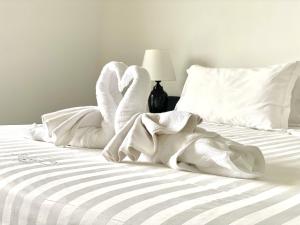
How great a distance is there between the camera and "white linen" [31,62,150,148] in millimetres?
1454

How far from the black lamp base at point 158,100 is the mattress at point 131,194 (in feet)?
6.02

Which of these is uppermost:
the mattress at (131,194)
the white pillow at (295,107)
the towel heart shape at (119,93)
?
the towel heart shape at (119,93)

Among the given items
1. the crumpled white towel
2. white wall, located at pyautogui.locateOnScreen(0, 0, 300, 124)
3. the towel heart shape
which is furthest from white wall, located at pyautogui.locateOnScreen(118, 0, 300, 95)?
the crumpled white towel

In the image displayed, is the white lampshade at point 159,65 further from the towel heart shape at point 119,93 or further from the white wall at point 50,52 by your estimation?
the towel heart shape at point 119,93

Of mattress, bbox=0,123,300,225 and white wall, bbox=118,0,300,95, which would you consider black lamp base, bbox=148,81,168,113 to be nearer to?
white wall, bbox=118,0,300,95

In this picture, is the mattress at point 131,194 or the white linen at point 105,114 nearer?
the mattress at point 131,194

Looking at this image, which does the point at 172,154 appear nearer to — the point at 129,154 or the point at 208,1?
the point at 129,154

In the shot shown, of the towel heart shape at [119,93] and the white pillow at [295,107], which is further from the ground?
the towel heart shape at [119,93]

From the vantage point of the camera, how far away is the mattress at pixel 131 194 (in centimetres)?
80

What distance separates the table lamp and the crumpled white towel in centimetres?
182

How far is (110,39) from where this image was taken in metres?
3.83

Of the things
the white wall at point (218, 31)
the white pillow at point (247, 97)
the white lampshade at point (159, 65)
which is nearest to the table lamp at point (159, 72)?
the white lampshade at point (159, 65)

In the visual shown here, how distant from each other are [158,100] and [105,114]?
1626 millimetres

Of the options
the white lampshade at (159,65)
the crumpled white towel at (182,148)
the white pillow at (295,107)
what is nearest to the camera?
the crumpled white towel at (182,148)
